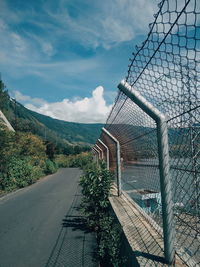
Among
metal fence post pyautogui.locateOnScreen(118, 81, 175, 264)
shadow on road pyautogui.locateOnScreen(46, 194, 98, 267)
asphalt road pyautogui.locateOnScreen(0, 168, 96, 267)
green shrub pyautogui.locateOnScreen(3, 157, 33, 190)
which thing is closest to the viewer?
metal fence post pyautogui.locateOnScreen(118, 81, 175, 264)

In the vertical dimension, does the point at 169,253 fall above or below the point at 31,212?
above

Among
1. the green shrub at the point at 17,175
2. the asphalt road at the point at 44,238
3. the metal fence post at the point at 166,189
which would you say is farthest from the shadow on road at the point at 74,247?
the green shrub at the point at 17,175

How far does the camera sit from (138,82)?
1863 mm

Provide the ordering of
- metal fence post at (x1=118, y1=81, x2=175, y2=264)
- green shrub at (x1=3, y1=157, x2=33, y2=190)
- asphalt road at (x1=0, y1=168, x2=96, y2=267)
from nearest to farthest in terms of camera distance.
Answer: metal fence post at (x1=118, y1=81, x2=175, y2=264)
asphalt road at (x1=0, y1=168, x2=96, y2=267)
green shrub at (x1=3, y1=157, x2=33, y2=190)

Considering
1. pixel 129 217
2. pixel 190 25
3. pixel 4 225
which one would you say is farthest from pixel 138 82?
pixel 4 225

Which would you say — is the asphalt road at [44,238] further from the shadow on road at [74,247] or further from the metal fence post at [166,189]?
the metal fence post at [166,189]

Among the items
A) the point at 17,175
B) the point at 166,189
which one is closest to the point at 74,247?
the point at 166,189

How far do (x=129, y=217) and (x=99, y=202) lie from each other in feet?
4.88

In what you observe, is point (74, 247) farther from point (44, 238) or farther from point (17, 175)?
point (17, 175)

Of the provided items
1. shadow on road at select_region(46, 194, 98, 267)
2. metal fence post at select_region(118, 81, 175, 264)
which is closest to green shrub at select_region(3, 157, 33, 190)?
shadow on road at select_region(46, 194, 98, 267)

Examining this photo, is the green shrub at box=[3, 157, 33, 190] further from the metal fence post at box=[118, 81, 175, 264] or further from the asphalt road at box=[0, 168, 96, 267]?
the metal fence post at box=[118, 81, 175, 264]

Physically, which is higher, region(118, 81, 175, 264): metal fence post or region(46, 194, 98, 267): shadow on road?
region(118, 81, 175, 264): metal fence post

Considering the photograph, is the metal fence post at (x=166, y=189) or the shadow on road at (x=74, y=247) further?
the shadow on road at (x=74, y=247)

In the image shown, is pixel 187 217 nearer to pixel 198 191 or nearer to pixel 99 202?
pixel 198 191
